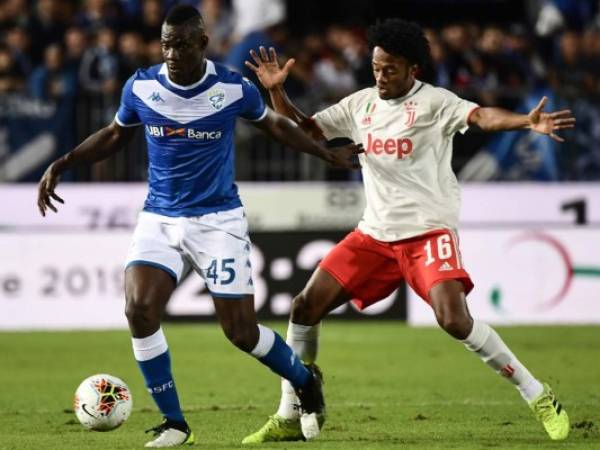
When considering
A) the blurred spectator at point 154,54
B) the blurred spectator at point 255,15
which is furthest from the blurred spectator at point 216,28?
the blurred spectator at point 154,54

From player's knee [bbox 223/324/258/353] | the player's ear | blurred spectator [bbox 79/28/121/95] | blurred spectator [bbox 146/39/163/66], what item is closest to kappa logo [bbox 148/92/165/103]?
the player's ear

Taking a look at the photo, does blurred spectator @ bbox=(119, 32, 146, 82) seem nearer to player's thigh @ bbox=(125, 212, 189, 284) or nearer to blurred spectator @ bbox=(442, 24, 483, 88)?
blurred spectator @ bbox=(442, 24, 483, 88)

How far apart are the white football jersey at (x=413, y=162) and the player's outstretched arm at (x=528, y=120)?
0.26 m

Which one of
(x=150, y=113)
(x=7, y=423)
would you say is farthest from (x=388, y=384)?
(x=150, y=113)

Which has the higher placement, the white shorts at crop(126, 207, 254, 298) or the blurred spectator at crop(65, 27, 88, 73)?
the blurred spectator at crop(65, 27, 88, 73)

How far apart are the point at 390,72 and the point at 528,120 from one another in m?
1.08

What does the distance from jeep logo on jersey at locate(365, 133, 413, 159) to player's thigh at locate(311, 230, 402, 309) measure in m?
0.55

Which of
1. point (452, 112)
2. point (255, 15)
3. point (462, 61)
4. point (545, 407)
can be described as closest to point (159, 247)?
point (452, 112)

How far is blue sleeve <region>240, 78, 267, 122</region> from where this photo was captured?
26.8 ft

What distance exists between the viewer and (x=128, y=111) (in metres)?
8.21

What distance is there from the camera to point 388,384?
1145 centimetres

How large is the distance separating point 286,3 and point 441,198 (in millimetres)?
13179

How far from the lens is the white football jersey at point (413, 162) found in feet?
27.9

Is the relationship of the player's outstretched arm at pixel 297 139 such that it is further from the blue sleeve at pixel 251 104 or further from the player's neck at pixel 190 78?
the player's neck at pixel 190 78
